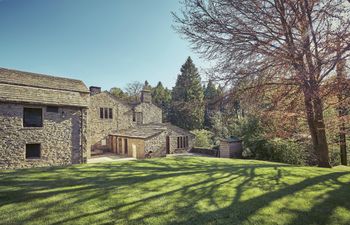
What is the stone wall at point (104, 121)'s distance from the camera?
25.8 m

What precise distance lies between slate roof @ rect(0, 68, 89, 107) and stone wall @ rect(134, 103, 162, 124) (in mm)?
12707

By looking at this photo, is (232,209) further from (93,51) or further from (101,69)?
(101,69)

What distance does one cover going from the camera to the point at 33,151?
15.0 metres

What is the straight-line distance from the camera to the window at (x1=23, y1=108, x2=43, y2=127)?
14703mm

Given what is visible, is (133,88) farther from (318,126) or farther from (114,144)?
(318,126)

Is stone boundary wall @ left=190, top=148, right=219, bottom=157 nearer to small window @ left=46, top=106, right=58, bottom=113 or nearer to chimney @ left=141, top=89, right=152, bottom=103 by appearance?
chimney @ left=141, top=89, right=152, bottom=103

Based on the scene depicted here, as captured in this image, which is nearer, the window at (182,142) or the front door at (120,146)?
the front door at (120,146)

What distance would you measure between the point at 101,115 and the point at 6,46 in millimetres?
14224

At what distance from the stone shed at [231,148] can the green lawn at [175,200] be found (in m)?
13.1

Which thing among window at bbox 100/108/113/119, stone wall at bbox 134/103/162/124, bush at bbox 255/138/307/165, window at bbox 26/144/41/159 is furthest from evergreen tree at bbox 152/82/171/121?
window at bbox 26/144/41/159

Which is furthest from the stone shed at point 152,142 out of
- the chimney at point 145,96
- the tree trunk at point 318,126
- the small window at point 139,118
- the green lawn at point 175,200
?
the tree trunk at point 318,126

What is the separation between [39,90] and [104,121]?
1142cm

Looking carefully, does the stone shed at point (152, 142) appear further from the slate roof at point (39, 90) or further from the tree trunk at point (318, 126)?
the tree trunk at point (318, 126)

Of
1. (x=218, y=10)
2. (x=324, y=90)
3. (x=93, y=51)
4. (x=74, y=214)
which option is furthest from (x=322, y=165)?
(x=93, y=51)
